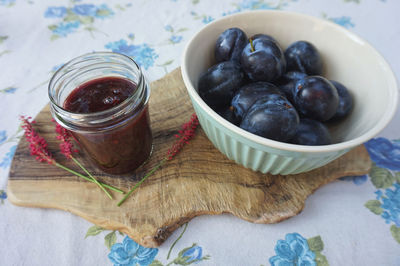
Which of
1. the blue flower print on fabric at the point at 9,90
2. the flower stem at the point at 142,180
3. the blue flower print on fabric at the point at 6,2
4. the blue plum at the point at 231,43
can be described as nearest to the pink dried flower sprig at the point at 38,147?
the flower stem at the point at 142,180

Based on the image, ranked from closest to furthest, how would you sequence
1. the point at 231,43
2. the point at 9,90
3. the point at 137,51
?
the point at 231,43
the point at 9,90
the point at 137,51

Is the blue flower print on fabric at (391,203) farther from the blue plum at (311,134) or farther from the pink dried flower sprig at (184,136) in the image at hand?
the pink dried flower sprig at (184,136)

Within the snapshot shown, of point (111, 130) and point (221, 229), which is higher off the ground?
point (111, 130)

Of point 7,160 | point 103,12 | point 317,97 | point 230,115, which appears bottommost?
point 7,160

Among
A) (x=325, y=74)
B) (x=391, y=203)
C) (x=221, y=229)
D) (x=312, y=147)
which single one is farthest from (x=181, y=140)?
(x=391, y=203)

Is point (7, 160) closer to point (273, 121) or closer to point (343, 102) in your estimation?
point (273, 121)

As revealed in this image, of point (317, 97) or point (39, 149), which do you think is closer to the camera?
point (317, 97)

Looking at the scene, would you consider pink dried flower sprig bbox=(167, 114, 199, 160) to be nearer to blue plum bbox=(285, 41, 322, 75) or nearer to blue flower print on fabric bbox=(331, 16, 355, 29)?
blue plum bbox=(285, 41, 322, 75)

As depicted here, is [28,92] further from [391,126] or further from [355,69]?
[391,126]
